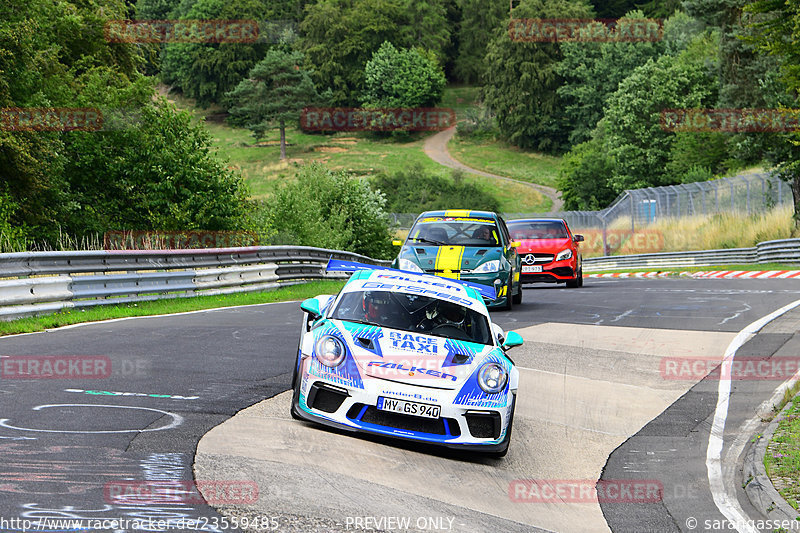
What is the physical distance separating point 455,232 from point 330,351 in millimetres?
10698

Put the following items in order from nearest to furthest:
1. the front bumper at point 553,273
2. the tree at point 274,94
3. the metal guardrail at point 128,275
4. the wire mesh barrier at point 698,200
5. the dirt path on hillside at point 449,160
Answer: the metal guardrail at point 128,275 < the front bumper at point 553,273 < the wire mesh barrier at point 698,200 < the dirt path on hillside at point 449,160 < the tree at point 274,94

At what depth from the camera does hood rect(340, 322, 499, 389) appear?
24.3 feet

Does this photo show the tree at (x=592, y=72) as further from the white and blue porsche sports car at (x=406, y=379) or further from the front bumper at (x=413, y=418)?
the front bumper at (x=413, y=418)

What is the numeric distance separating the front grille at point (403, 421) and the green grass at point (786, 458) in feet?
7.75

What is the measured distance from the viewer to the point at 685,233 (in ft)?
148

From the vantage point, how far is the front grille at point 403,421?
7.35 m

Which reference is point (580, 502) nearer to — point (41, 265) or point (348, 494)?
point (348, 494)

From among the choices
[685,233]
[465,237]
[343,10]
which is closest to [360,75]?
[343,10]

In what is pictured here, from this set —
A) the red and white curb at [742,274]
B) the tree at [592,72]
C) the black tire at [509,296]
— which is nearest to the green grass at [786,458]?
the black tire at [509,296]

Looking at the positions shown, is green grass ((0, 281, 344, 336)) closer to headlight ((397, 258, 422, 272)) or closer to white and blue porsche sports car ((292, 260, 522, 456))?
headlight ((397, 258, 422, 272))

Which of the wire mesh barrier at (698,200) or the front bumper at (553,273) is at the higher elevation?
the front bumper at (553,273)

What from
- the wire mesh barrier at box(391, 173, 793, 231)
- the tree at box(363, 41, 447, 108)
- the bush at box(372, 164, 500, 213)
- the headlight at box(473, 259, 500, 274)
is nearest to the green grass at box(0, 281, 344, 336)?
the headlight at box(473, 259, 500, 274)

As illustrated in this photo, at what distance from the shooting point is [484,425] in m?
7.50

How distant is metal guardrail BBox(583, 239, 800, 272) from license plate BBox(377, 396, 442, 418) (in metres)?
29.2
